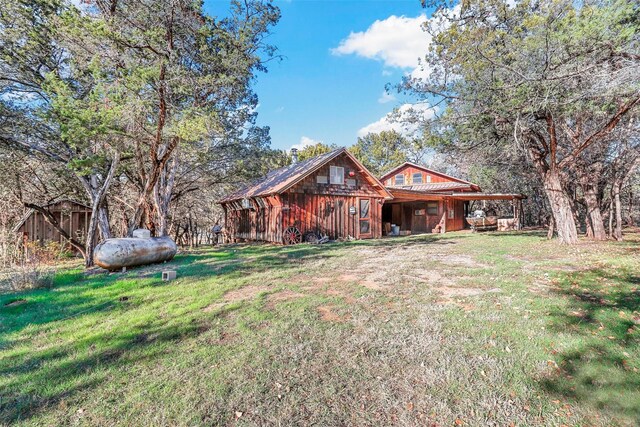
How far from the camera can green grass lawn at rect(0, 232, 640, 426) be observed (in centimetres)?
238

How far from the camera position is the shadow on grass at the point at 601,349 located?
8.34 ft

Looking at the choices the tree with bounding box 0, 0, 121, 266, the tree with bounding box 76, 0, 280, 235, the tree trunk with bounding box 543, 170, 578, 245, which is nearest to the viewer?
the tree with bounding box 0, 0, 121, 266

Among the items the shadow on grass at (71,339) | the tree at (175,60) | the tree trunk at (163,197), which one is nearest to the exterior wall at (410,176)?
the tree at (175,60)

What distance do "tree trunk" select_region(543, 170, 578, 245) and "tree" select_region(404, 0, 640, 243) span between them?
31 millimetres

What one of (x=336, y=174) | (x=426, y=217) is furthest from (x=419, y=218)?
(x=336, y=174)

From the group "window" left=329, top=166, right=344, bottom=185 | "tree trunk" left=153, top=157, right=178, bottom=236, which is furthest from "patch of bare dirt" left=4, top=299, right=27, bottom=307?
"window" left=329, top=166, right=344, bottom=185

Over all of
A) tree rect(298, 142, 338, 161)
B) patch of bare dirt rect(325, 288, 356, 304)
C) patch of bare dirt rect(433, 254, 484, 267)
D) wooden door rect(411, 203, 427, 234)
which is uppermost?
tree rect(298, 142, 338, 161)

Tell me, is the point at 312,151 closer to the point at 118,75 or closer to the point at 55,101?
the point at 118,75

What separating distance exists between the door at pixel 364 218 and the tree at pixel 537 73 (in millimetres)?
6110

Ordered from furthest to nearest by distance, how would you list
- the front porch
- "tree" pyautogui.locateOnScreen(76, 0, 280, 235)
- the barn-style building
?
the front porch, the barn-style building, "tree" pyautogui.locateOnScreen(76, 0, 280, 235)

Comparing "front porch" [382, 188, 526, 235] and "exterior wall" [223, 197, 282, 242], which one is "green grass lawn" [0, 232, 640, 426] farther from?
"front porch" [382, 188, 526, 235]

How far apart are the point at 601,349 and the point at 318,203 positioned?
12647 millimetres

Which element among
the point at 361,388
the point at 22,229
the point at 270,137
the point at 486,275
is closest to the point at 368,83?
the point at 270,137

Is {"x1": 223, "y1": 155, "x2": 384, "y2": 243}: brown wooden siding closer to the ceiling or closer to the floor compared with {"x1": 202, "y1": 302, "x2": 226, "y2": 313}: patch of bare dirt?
closer to the ceiling
